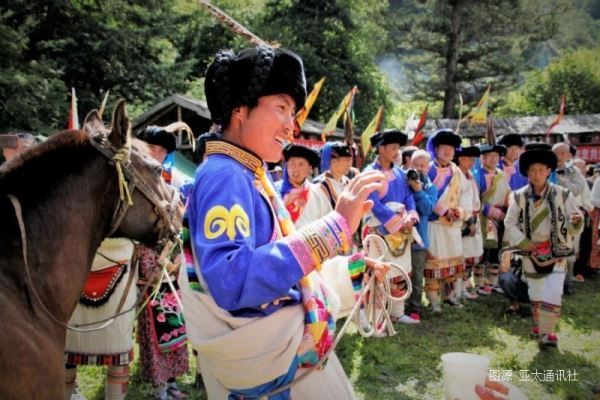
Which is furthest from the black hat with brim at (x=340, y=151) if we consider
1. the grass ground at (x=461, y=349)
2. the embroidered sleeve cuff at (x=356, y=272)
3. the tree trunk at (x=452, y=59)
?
the tree trunk at (x=452, y=59)

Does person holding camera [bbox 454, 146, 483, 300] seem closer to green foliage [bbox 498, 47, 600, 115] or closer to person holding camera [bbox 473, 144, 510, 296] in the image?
person holding camera [bbox 473, 144, 510, 296]

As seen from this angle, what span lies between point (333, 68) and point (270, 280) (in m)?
24.9

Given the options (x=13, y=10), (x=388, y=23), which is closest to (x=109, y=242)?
(x=13, y=10)

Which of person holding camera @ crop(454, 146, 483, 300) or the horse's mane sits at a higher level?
the horse's mane

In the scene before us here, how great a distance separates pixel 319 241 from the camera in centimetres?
162

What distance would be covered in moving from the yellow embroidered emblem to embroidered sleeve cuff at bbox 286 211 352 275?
0.17 m

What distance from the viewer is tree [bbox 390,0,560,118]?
24047mm

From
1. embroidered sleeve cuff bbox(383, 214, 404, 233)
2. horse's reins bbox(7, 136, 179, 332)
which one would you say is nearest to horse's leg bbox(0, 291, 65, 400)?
horse's reins bbox(7, 136, 179, 332)

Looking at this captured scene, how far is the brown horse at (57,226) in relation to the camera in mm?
2064

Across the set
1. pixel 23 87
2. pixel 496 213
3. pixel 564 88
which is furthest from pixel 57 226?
pixel 564 88

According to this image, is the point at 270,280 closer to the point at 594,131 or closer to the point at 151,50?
the point at 151,50

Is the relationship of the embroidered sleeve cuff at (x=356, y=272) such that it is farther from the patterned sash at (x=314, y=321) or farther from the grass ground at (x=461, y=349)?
the grass ground at (x=461, y=349)

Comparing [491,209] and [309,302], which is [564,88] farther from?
[309,302]

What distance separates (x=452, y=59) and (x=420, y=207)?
69.6ft
